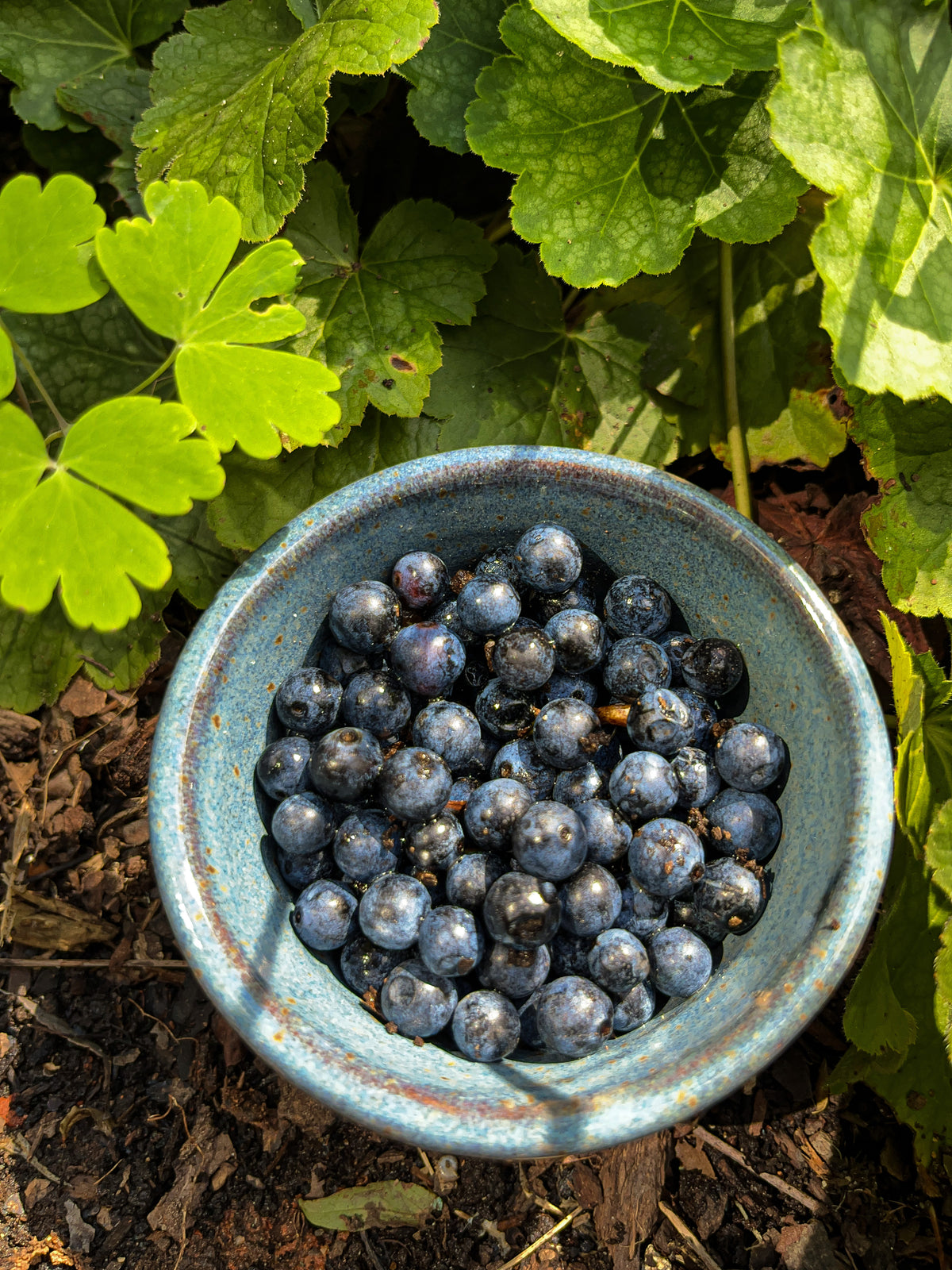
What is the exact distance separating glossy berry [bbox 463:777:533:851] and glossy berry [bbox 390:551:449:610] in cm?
35

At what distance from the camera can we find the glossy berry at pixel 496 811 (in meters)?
1.38

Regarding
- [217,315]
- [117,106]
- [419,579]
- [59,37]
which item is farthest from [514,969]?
[59,37]

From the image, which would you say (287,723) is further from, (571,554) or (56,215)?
(56,215)

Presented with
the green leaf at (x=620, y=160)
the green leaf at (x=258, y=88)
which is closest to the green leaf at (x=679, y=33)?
the green leaf at (x=620, y=160)

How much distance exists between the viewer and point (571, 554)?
1.54 m

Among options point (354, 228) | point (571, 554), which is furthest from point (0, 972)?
point (354, 228)

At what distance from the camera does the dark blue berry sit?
4.48 ft

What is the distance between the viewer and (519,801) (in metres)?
1.39

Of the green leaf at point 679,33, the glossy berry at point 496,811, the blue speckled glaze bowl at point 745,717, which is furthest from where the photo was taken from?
the green leaf at point 679,33

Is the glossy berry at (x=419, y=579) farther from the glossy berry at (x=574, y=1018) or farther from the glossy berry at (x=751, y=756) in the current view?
the glossy berry at (x=574, y=1018)

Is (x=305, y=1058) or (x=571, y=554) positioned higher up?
(x=571, y=554)

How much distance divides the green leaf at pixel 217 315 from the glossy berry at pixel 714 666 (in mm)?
741

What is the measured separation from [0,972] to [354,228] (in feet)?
5.92

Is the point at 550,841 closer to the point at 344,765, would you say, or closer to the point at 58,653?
the point at 344,765
